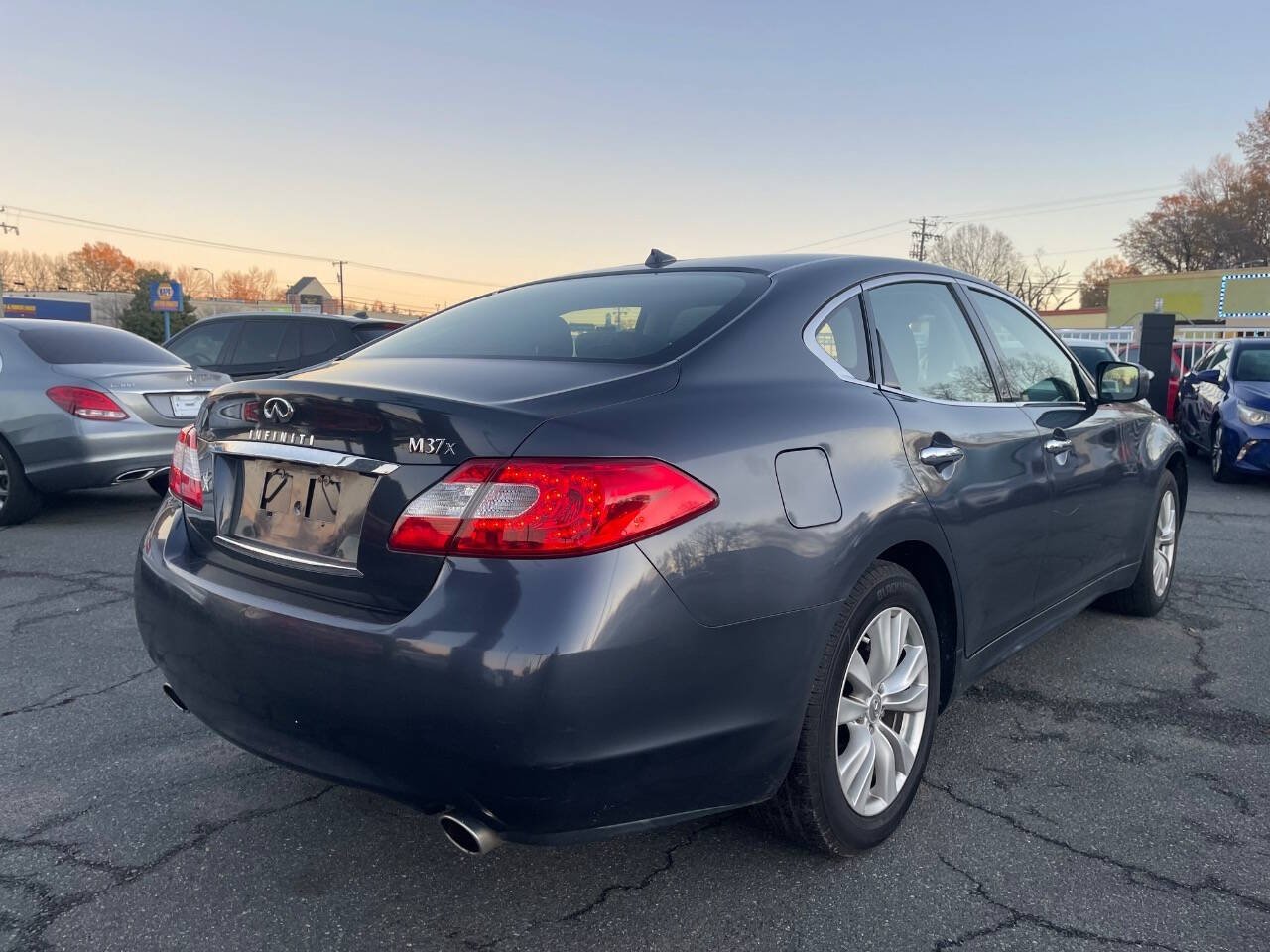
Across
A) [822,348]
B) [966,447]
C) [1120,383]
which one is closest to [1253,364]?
[1120,383]

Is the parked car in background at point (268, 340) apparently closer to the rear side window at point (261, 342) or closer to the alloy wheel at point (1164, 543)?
the rear side window at point (261, 342)

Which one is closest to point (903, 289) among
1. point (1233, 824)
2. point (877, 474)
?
point (877, 474)

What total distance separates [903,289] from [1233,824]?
6.01ft

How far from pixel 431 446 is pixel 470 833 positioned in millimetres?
789

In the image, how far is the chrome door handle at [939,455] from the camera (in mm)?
2774

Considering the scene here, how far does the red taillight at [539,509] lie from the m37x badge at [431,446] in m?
0.05

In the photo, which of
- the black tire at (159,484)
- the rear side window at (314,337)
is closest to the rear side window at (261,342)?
the rear side window at (314,337)

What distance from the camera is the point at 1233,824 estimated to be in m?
2.82

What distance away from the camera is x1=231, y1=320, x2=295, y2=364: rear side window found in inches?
403

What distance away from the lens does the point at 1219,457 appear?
980 cm

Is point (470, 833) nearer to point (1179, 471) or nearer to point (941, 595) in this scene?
point (941, 595)

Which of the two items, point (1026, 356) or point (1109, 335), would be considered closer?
point (1026, 356)

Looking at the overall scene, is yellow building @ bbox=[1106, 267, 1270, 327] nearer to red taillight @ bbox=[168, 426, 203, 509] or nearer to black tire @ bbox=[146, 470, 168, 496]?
black tire @ bbox=[146, 470, 168, 496]

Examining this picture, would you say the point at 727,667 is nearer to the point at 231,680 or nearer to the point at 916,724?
the point at 916,724
